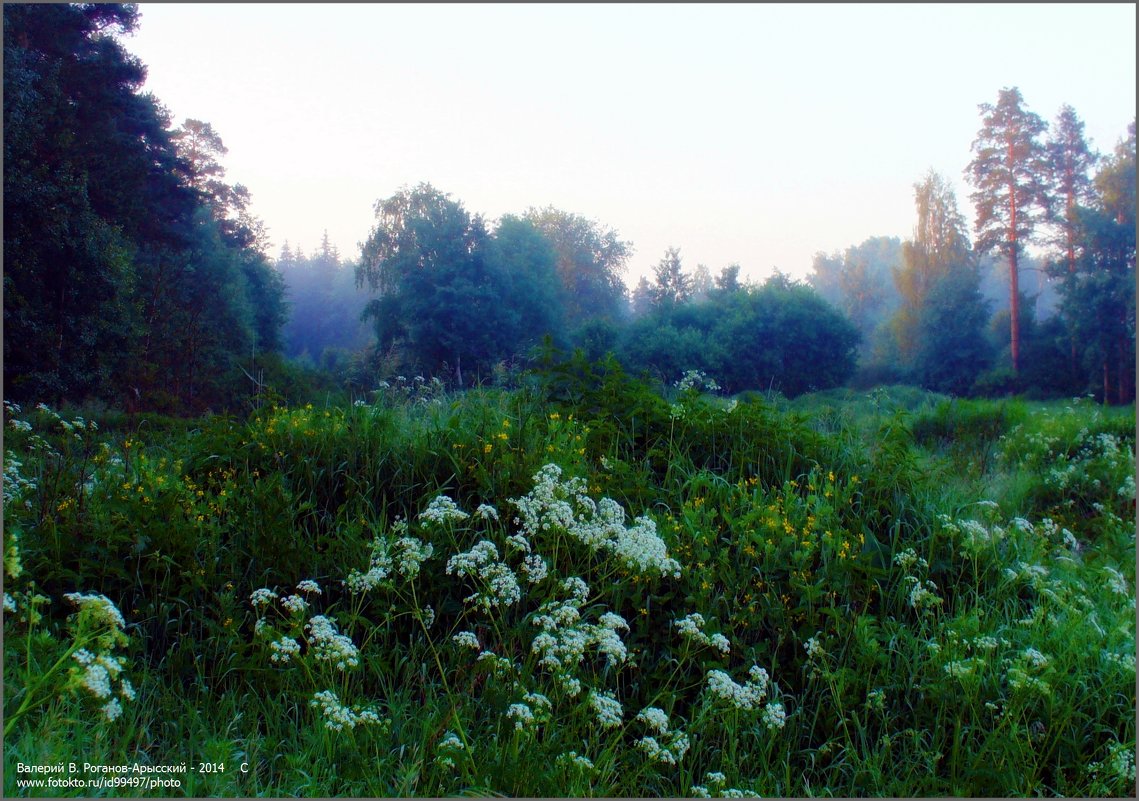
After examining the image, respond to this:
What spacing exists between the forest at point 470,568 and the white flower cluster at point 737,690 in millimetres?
10

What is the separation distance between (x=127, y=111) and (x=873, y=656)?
786 centimetres

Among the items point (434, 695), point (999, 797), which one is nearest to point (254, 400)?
point (434, 695)

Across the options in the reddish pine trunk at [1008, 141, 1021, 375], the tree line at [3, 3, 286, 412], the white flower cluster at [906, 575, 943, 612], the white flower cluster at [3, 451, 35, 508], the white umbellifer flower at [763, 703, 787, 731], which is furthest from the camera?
the reddish pine trunk at [1008, 141, 1021, 375]

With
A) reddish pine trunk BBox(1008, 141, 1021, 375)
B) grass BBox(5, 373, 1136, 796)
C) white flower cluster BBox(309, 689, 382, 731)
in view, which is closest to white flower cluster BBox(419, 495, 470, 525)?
grass BBox(5, 373, 1136, 796)

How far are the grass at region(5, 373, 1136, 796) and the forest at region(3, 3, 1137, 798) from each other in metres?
0.02

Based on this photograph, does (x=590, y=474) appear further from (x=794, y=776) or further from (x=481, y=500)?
(x=794, y=776)

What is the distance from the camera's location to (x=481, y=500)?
3371mm

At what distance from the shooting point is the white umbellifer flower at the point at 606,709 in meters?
2.10

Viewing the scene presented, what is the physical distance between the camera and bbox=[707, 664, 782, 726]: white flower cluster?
2.24 m

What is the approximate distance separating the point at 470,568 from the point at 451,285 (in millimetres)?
7752

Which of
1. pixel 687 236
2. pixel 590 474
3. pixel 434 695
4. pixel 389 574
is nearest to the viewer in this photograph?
pixel 434 695

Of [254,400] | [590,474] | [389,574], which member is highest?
[254,400]

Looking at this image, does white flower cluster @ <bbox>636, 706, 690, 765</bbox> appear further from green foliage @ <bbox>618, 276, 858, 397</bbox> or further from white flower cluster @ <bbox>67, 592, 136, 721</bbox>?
green foliage @ <bbox>618, 276, 858, 397</bbox>

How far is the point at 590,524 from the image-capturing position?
283cm
